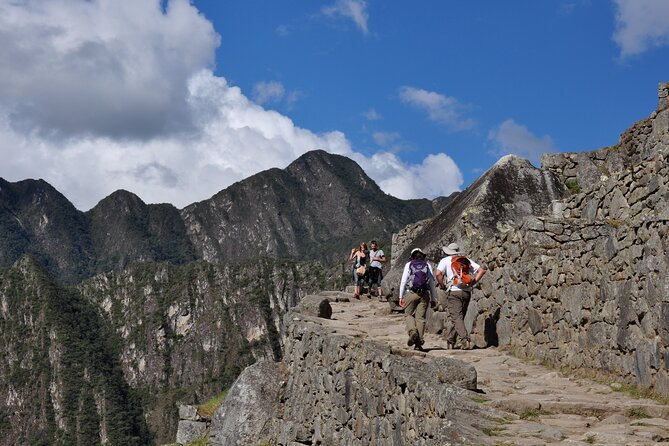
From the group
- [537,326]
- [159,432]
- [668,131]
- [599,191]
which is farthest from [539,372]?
[159,432]

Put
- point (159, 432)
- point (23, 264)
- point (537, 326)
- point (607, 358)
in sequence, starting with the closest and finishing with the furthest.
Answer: point (607, 358) < point (537, 326) < point (159, 432) < point (23, 264)

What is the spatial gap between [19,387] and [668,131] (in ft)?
681

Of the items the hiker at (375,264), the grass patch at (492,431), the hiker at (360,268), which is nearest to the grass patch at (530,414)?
the grass patch at (492,431)

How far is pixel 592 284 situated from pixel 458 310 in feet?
8.93

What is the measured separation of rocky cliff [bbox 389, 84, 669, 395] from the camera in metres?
7.29

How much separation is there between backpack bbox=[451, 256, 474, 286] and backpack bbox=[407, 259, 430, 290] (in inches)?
19.9

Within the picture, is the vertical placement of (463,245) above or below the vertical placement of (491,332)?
above

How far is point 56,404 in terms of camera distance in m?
192

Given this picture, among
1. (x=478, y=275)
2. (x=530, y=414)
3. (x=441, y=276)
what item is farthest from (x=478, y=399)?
(x=441, y=276)

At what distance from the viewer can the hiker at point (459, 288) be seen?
36.2ft

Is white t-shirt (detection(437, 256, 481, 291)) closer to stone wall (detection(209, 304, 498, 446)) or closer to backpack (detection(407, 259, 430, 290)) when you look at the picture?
backpack (detection(407, 259, 430, 290))

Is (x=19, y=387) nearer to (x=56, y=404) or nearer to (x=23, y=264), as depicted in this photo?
(x=56, y=404)

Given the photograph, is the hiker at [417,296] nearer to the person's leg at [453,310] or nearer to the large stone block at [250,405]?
the person's leg at [453,310]

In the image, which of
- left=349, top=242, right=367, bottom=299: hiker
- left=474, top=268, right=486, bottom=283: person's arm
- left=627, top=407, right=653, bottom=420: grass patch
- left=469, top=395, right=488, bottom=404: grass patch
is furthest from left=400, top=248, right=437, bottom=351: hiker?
left=349, top=242, right=367, bottom=299: hiker
